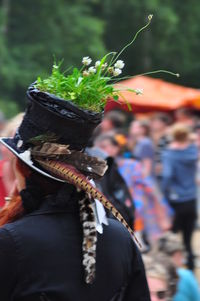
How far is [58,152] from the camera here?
7.34 feet

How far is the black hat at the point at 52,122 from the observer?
2.24 m

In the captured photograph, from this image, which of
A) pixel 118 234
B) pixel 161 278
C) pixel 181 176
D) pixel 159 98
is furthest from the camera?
pixel 159 98

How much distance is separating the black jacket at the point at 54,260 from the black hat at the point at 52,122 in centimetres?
17

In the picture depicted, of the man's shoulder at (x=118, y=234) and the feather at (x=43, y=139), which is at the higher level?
the feather at (x=43, y=139)

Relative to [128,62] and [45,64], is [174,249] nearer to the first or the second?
[45,64]

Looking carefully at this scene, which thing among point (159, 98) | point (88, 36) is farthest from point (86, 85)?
point (88, 36)

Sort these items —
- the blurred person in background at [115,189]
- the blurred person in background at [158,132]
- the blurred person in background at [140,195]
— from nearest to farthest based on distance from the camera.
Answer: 1. the blurred person in background at [115,189]
2. the blurred person in background at [140,195]
3. the blurred person in background at [158,132]

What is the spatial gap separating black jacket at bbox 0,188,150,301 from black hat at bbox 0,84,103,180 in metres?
0.17

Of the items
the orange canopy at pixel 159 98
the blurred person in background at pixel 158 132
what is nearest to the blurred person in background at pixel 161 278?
the blurred person in background at pixel 158 132

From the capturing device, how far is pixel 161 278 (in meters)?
4.20

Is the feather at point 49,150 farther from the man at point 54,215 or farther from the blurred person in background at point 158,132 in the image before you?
the blurred person in background at point 158,132

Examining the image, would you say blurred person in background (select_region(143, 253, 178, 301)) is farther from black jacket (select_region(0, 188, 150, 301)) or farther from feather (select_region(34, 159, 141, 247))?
feather (select_region(34, 159, 141, 247))

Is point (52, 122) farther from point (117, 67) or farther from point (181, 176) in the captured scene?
point (181, 176)

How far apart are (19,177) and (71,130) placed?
0.24m
